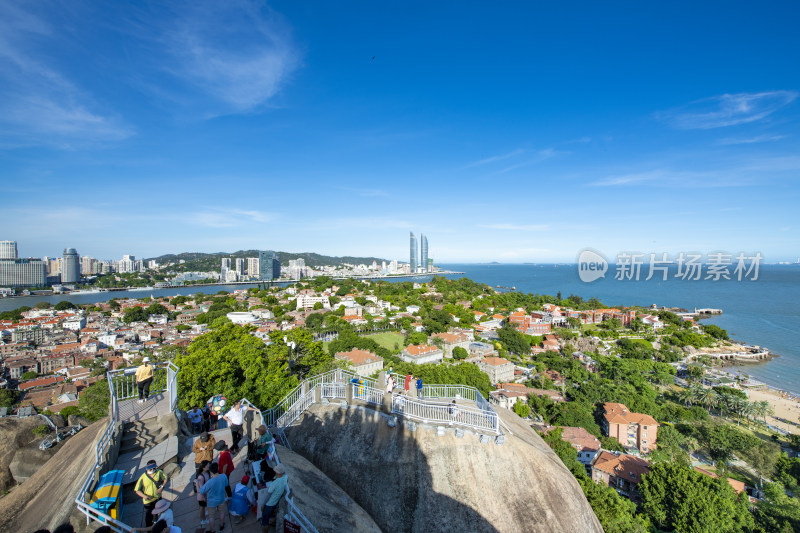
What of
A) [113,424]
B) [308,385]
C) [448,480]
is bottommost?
[448,480]

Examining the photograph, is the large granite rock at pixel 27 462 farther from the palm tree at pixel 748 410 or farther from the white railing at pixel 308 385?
the palm tree at pixel 748 410

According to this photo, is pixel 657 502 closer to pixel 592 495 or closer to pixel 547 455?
pixel 592 495

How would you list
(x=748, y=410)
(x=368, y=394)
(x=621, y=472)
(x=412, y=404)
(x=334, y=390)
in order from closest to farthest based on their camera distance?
(x=412, y=404)
(x=368, y=394)
(x=334, y=390)
(x=621, y=472)
(x=748, y=410)

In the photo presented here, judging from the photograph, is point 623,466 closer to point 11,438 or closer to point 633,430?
point 633,430

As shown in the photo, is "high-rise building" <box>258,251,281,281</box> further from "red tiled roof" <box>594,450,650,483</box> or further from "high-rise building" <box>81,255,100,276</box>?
"red tiled roof" <box>594,450,650,483</box>

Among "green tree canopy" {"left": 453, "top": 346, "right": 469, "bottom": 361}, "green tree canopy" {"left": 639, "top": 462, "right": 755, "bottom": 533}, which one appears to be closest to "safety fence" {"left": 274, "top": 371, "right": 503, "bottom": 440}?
"green tree canopy" {"left": 639, "top": 462, "right": 755, "bottom": 533}

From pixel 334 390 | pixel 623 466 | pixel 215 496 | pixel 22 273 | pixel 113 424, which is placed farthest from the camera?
pixel 22 273

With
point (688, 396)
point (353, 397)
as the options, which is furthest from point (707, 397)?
point (353, 397)
